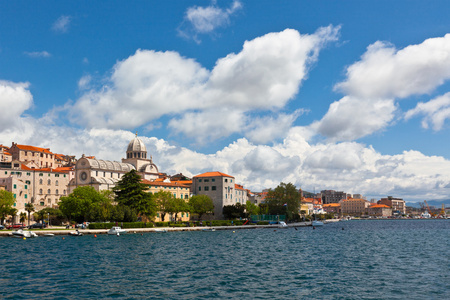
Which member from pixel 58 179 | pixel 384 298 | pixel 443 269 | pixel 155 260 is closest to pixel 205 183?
pixel 58 179

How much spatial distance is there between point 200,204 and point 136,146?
48.6 m

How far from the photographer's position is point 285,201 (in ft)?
497

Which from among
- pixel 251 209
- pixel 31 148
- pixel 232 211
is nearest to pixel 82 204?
pixel 232 211

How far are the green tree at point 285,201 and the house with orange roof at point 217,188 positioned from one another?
46.1 ft

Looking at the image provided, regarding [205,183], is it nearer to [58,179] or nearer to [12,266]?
[58,179]

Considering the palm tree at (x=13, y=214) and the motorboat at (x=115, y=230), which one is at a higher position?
the palm tree at (x=13, y=214)

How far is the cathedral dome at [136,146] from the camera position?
6713 inches

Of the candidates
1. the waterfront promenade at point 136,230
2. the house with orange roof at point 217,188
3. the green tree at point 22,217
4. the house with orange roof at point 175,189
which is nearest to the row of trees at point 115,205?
the waterfront promenade at point 136,230

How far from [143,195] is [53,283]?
73.9m

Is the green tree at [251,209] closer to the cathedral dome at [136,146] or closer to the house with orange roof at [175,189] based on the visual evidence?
the house with orange roof at [175,189]

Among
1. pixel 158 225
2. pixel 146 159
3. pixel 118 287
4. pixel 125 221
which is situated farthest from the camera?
pixel 146 159

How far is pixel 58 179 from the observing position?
475 feet

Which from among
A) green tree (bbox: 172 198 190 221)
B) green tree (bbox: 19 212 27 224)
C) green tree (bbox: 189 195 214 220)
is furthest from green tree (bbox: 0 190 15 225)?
green tree (bbox: 189 195 214 220)

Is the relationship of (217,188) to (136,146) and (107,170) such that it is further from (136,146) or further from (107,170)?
(136,146)
